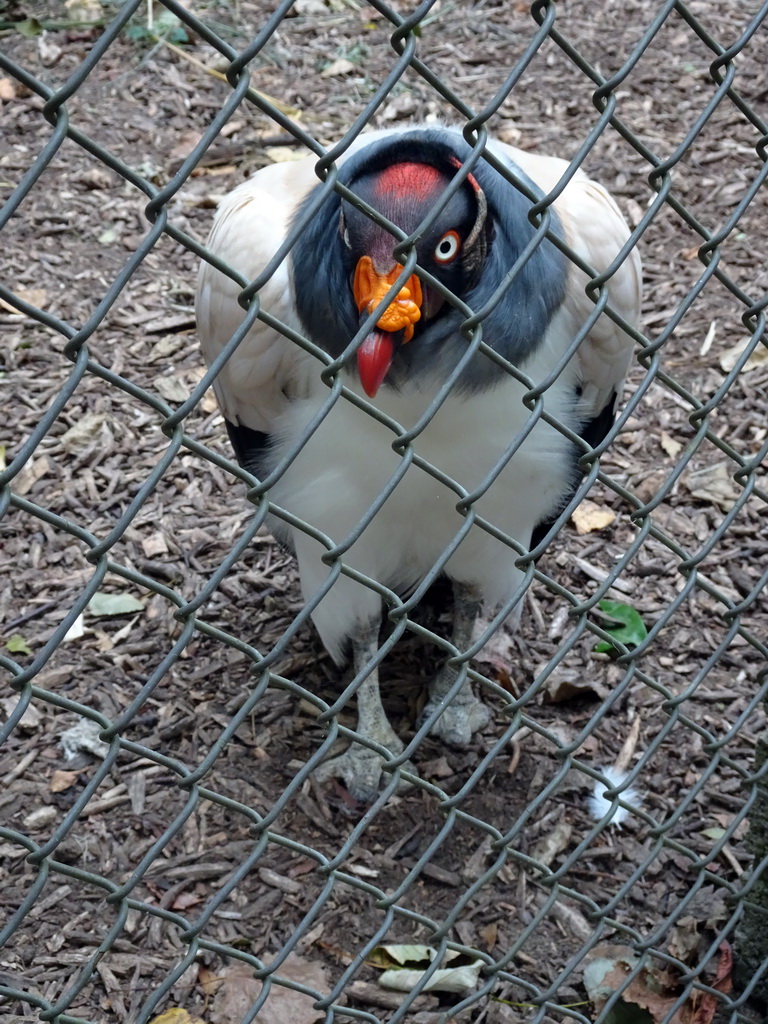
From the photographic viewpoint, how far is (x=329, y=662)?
340 cm

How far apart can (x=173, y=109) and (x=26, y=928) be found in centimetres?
466

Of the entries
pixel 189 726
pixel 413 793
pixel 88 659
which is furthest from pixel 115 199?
pixel 413 793

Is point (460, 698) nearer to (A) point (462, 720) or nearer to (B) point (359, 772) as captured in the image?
(A) point (462, 720)

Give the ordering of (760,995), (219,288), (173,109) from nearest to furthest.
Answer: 1. (760,995)
2. (219,288)
3. (173,109)

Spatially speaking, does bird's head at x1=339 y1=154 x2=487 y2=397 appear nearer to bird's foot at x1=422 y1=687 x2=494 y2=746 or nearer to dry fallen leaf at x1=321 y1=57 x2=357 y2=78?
bird's foot at x1=422 y1=687 x2=494 y2=746

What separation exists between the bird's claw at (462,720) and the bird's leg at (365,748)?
0.50 ft

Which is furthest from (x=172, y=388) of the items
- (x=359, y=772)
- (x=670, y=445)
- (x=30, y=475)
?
(x=670, y=445)

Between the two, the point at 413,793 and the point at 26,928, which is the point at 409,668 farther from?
the point at 26,928

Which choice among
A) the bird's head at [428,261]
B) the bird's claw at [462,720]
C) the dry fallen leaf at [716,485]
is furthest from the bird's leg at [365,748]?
the dry fallen leaf at [716,485]

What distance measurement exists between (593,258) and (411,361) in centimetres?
69

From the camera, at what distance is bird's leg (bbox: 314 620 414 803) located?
3.00 m

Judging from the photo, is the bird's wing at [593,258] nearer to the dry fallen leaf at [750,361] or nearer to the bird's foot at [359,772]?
the bird's foot at [359,772]

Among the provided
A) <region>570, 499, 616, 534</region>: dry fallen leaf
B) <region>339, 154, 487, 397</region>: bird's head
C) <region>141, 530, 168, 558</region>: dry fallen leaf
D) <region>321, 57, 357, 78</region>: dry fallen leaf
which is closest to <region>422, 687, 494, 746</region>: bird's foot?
<region>570, 499, 616, 534</region>: dry fallen leaf

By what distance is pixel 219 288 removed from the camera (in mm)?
2607
